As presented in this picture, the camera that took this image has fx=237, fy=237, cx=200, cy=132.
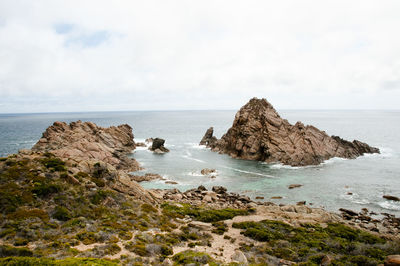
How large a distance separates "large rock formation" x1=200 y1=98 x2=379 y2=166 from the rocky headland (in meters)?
42.0

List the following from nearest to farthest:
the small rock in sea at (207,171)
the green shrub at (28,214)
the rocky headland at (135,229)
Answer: the rocky headland at (135,229) → the green shrub at (28,214) → the small rock in sea at (207,171)

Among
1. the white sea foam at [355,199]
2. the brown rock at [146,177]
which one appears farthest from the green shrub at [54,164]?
the white sea foam at [355,199]

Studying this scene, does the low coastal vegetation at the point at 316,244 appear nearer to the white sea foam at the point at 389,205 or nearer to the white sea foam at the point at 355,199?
Result: the white sea foam at the point at 355,199

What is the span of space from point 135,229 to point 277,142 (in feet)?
226

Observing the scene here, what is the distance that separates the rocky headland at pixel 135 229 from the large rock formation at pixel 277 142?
42038mm

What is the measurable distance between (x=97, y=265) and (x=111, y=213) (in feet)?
42.0

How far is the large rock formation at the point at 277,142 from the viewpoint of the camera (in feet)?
266

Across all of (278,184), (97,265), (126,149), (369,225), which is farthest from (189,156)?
(97,265)

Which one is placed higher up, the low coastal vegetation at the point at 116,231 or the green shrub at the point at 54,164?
the green shrub at the point at 54,164

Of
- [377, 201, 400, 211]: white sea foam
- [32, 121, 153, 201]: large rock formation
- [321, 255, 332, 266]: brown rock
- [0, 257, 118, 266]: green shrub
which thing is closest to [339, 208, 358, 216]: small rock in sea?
[377, 201, 400, 211]: white sea foam

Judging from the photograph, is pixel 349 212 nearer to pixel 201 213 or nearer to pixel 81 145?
pixel 201 213

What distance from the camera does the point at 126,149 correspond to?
98.8m

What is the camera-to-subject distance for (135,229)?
24531mm

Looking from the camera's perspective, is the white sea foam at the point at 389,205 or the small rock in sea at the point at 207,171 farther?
the small rock in sea at the point at 207,171
